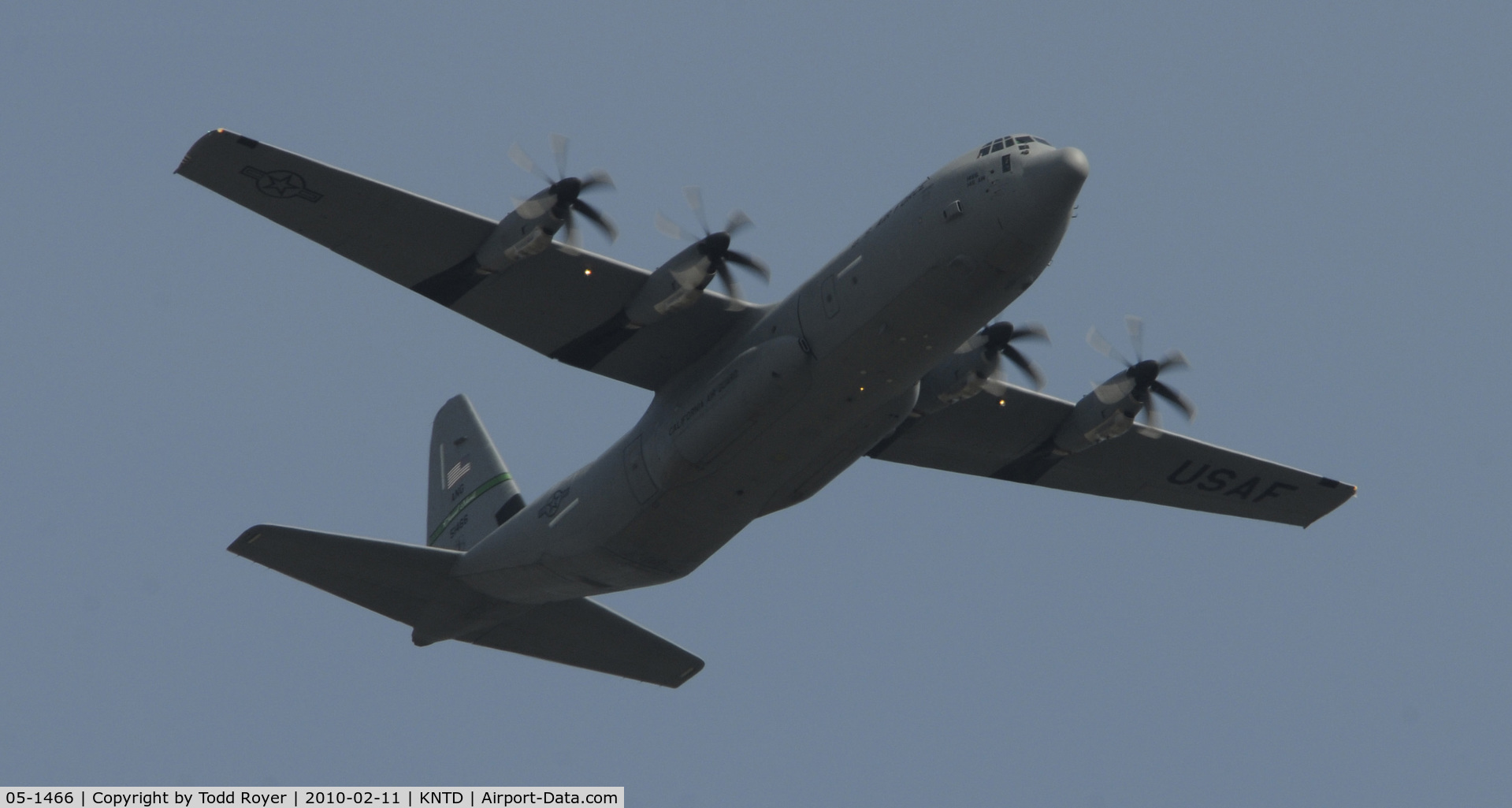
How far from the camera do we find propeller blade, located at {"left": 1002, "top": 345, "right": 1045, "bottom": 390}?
2928 cm

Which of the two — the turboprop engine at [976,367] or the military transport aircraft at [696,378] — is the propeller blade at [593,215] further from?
the turboprop engine at [976,367]

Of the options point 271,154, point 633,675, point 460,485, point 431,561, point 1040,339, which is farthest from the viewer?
point 460,485

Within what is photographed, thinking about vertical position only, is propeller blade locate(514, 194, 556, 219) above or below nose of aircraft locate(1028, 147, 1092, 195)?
above

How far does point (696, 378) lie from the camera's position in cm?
2967

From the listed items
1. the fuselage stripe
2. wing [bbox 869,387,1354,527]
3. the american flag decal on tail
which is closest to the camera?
wing [bbox 869,387,1354,527]

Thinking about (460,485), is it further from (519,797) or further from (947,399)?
(947,399)

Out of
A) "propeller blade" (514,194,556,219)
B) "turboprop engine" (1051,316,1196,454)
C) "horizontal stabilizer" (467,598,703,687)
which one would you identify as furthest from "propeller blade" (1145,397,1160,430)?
"propeller blade" (514,194,556,219)

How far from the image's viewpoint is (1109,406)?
31.1 m

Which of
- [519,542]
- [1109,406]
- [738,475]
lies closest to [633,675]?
[519,542]

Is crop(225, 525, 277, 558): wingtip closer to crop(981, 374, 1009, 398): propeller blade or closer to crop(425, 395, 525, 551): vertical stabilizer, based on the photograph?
crop(425, 395, 525, 551): vertical stabilizer

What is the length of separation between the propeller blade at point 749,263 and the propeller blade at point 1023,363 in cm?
431

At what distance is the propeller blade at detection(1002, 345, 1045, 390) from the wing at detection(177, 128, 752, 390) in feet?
14.8

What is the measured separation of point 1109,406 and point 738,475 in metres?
7.25

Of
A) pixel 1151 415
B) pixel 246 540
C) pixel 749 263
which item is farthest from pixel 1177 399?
pixel 246 540
